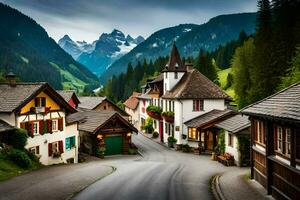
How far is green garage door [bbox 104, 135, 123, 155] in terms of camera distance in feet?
151

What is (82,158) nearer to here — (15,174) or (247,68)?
(15,174)

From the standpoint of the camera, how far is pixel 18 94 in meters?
34.3

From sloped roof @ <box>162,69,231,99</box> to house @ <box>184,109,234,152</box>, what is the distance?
2.80 m

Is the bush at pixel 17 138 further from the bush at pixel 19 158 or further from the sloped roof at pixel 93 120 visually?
the sloped roof at pixel 93 120

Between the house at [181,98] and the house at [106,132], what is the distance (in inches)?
288

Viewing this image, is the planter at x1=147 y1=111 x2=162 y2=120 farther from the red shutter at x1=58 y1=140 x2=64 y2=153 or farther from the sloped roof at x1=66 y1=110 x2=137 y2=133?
the red shutter at x1=58 y1=140 x2=64 y2=153

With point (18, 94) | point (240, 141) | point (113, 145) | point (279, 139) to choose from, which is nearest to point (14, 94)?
point (18, 94)

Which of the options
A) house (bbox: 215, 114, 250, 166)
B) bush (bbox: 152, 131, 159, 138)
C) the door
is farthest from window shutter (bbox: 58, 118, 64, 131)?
bush (bbox: 152, 131, 159, 138)

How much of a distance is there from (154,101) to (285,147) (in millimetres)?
46059

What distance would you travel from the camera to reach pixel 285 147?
60.8ft

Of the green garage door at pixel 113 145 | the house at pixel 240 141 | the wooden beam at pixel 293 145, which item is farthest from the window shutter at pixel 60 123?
the wooden beam at pixel 293 145

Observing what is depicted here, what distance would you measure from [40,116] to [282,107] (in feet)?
78.4

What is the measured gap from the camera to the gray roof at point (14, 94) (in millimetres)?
32456

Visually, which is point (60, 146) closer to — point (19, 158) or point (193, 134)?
point (19, 158)
